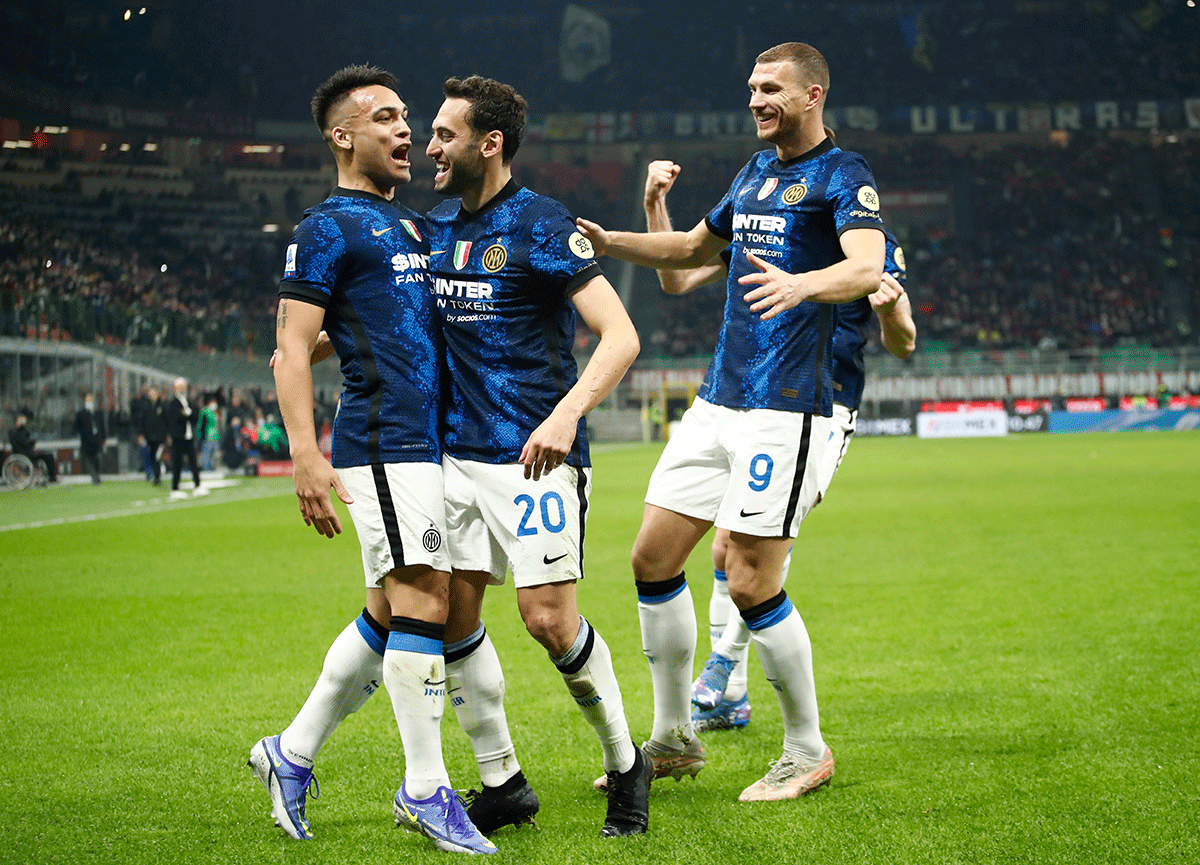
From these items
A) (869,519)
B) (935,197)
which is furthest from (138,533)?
(935,197)

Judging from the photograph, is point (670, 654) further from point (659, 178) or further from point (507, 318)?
point (659, 178)

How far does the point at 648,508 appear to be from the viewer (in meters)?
4.54

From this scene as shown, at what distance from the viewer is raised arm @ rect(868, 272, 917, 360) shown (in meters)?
4.40


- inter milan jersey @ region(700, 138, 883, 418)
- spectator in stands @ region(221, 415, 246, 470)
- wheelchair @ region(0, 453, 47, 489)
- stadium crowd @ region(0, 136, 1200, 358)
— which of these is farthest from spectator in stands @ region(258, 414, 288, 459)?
inter milan jersey @ region(700, 138, 883, 418)

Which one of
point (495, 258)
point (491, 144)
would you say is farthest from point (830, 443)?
point (491, 144)

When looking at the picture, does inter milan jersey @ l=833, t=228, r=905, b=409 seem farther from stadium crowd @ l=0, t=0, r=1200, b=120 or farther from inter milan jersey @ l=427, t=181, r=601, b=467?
stadium crowd @ l=0, t=0, r=1200, b=120

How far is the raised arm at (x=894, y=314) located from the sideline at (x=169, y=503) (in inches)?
510

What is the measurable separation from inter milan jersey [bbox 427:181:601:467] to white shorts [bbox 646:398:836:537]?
665 millimetres

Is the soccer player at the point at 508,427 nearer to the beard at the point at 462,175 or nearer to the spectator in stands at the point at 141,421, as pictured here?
the beard at the point at 462,175

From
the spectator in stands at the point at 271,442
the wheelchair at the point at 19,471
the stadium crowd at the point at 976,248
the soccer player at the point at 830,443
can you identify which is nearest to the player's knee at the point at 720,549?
the soccer player at the point at 830,443

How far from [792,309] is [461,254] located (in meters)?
1.29

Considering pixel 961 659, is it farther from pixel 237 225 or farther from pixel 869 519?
pixel 237 225

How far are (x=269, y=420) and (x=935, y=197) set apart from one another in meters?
38.9

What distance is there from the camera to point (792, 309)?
436cm
